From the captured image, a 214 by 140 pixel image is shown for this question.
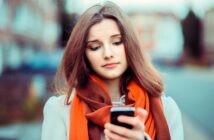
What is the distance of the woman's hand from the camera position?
1.30 metres

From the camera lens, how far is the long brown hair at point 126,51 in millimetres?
1613

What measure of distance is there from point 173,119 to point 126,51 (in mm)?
316

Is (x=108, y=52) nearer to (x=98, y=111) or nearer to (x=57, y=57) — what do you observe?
(x=98, y=111)

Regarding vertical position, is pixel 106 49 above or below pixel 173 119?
above

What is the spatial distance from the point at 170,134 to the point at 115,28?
0.44m

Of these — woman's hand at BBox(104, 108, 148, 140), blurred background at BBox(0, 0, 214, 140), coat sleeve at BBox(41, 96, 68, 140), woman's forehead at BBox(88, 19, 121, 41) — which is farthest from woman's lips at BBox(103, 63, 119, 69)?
blurred background at BBox(0, 0, 214, 140)

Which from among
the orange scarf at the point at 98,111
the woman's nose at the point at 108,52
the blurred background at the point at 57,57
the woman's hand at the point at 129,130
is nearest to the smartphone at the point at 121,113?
the woman's hand at the point at 129,130

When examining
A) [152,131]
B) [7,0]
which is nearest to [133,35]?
[152,131]

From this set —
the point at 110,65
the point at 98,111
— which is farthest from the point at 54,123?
the point at 110,65

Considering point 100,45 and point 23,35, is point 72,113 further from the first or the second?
point 23,35

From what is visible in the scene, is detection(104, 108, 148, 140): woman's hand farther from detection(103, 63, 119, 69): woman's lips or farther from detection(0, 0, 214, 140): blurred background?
detection(0, 0, 214, 140): blurred background

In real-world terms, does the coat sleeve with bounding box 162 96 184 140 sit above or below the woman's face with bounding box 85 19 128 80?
below

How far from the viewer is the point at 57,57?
6.63m

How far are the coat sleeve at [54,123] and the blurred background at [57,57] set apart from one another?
1964 mm
